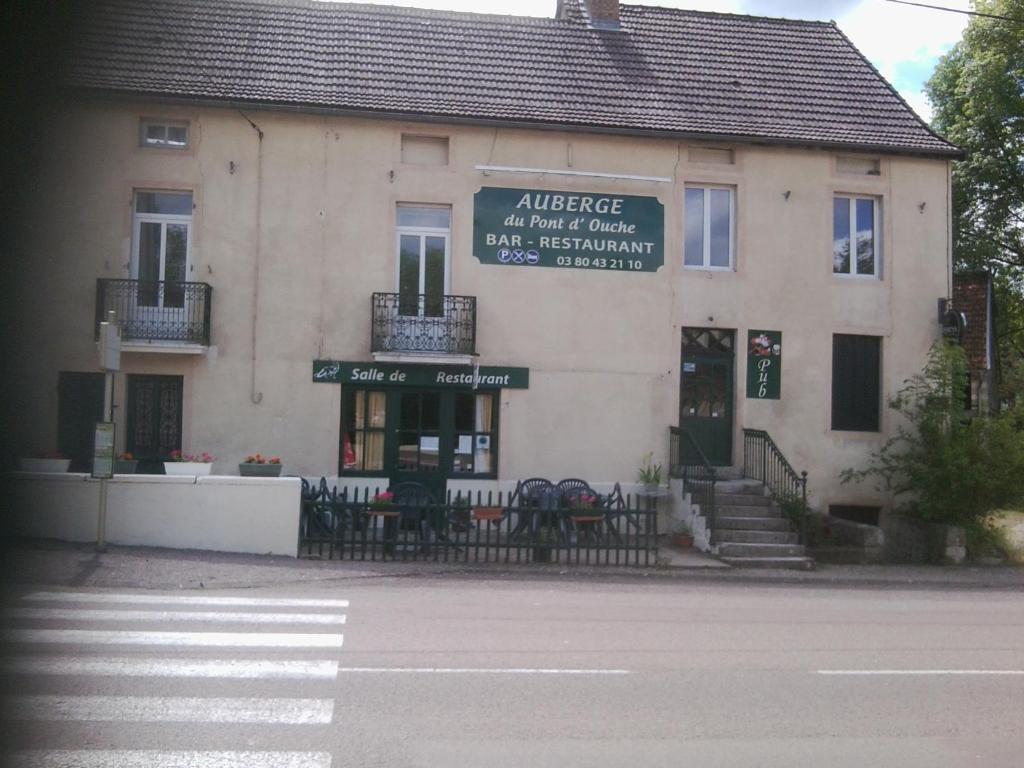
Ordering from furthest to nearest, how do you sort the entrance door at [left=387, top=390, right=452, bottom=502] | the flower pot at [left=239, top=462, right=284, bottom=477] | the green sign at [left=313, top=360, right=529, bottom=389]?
1. the entrance door at [left=387, top=390, right=452, bottom=502]
2. the green sign at [left=313, top=360, right=529, bottom=389]
3. the flower pot at [left=239, top=462, right=284, bottom=477]

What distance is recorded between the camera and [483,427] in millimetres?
18172

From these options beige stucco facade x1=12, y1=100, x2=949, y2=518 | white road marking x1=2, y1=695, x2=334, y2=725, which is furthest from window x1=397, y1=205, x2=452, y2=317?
white road marking x1=2, y1=695, x2=334, y2=725

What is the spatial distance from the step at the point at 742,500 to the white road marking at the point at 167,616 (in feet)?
28.4

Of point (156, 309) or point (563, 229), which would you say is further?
point (563, 229)

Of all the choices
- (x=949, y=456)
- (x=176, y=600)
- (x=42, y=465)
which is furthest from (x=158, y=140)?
(x=949, y=456)

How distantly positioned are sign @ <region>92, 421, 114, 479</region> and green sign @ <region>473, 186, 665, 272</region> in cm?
746

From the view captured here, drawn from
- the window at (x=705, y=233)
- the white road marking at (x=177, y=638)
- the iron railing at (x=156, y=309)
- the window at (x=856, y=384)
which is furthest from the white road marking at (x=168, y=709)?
the window at (x=856, y=384)

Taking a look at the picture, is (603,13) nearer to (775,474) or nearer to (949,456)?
(775,474)

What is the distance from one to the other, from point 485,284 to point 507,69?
4.62 metres

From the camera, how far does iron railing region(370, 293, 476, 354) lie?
57.9 ft

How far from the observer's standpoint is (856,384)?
19.0 meters

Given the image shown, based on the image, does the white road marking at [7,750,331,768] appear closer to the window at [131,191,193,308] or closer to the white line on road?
the white line on road

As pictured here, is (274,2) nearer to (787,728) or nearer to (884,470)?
(884,470)

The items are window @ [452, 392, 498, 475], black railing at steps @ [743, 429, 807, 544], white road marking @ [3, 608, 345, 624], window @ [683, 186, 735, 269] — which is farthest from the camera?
window @ [683, 186, 735, 269]
